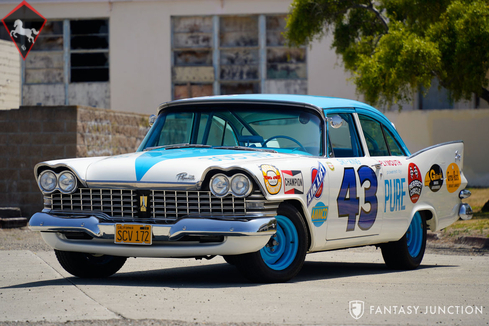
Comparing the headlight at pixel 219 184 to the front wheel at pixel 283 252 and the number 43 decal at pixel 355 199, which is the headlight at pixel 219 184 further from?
the number 43 decal at pixel 355 199

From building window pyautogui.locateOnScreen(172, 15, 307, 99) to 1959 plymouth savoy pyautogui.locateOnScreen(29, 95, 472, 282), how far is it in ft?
53.8

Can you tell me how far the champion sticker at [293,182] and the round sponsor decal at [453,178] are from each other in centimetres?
282

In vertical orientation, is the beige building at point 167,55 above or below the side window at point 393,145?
above

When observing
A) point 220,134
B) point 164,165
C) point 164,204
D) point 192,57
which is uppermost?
point 192,57

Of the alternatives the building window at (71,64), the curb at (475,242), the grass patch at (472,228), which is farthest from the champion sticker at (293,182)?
the building window at (71,64)

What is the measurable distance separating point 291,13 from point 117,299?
45.8 feet

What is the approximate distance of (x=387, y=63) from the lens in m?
14.9

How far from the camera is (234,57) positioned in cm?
2509

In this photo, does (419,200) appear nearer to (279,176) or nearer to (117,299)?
(279,176)

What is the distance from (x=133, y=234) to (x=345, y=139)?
8.04 feet

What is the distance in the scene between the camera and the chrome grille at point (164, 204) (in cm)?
648

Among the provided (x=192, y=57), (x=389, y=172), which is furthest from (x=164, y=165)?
(x=192, y=57)

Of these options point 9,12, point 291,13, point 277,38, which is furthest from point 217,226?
point 9,12

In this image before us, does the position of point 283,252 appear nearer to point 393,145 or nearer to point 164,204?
point 164,204
